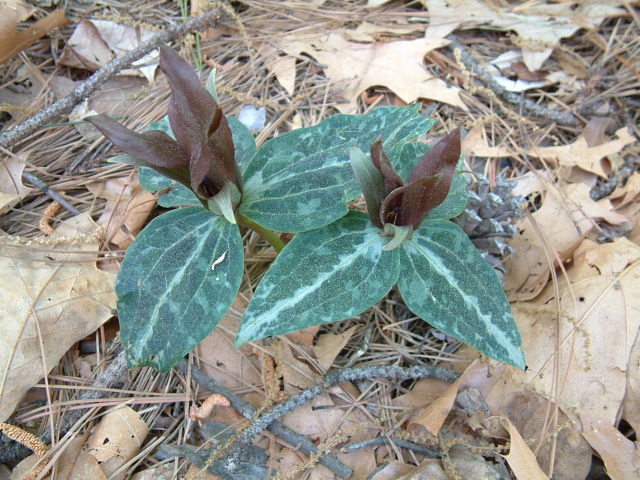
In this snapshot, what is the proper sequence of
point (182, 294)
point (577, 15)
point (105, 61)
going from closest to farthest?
1. point (182, 294)
2. point (105, 61)
3. point (577, 15)

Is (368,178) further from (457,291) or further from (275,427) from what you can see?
(275,427)

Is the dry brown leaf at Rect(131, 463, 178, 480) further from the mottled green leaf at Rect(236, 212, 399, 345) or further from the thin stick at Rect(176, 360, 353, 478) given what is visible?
the mottled green leaf at Rect(236, 212, 399, 345)

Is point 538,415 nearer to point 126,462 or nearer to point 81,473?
point 126,462

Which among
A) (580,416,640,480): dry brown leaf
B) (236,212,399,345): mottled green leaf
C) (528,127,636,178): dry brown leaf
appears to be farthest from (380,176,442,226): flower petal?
(528,127,636,178): dry brown leaf

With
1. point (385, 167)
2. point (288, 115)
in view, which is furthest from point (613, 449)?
point (288, 115)

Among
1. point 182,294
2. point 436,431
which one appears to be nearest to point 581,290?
point 436,431

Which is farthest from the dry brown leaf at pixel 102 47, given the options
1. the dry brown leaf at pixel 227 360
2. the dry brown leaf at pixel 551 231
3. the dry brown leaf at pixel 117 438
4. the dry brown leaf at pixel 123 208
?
the dry brown leaf at pixel 551 231
